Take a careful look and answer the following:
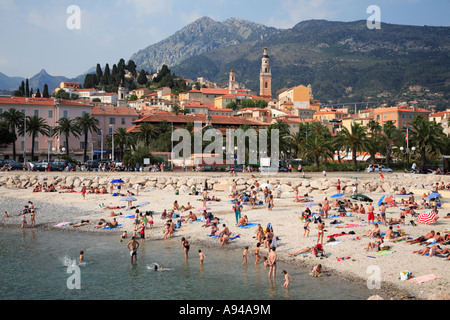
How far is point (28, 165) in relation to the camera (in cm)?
4719

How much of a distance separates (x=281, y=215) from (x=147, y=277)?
1126 cm

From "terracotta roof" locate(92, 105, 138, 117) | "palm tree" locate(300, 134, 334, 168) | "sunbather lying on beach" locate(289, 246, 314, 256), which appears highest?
"terracotta roof" locate(92, 105, 138, 117)

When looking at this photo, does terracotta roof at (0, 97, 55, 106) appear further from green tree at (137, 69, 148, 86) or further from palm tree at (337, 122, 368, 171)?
green tree at (137, 69, 148, 86)

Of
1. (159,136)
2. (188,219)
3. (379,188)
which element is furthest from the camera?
(159,136)

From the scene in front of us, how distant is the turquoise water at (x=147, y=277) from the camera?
13.9 metres

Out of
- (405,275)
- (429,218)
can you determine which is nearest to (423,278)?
(405,275)

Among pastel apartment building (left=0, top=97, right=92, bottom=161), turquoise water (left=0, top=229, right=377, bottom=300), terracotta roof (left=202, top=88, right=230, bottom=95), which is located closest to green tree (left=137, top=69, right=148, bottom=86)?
terracotta roof (left=202, top=88, right=230, bottom=95)

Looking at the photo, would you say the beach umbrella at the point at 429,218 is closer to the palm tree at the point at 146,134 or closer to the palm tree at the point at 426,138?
the palm tree at the point at 426,138

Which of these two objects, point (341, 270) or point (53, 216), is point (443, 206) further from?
point (53, 216)

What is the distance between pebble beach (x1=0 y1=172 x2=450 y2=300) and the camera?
14.9 m

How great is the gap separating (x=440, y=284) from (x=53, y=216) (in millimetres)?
22894

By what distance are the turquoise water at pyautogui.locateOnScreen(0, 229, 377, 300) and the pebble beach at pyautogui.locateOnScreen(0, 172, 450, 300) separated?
114 cm

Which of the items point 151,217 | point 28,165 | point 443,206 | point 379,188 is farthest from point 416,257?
point 28,165
